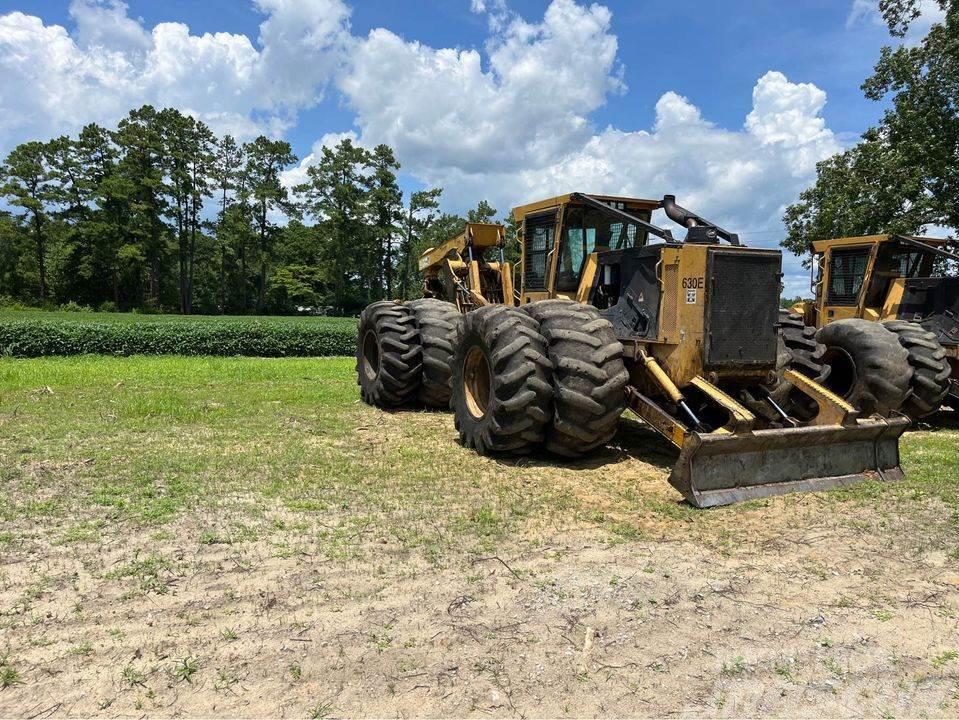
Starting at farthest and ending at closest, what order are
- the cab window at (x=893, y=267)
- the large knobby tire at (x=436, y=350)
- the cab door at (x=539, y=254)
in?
1. the cab window at (x=893, y=267)
2. the large knobby tire at (x=436, y=350)
3. the cab door at (x=539, y=254)

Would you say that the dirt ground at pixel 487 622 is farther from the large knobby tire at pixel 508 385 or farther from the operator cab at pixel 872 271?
the operator cab at pixel 872 271

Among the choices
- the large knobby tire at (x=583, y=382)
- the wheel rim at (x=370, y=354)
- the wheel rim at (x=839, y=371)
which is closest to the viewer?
the large knobby tire at (x=583, y=382)

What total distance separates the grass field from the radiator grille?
1.36 metres

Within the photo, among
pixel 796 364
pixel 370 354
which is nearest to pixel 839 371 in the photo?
pixel 796 364

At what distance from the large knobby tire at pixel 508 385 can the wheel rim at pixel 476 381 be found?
0.9 inches

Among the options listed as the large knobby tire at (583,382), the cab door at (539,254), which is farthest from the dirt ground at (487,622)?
the cab door at (539,254)

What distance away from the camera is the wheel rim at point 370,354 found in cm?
1084

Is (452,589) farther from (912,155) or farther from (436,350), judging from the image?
(912,155)

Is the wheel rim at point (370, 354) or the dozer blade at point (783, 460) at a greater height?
the wheel rim at point (370, 354)

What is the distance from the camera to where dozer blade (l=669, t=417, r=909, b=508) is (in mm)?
5363

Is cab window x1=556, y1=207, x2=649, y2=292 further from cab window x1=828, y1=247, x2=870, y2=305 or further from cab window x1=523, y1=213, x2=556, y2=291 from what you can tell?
cab window x1=828, y1=247, x2=870, y2=305

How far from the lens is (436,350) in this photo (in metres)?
9.55

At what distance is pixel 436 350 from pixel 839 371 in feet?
18.3

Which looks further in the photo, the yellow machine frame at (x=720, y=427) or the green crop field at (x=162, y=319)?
the green crop field at (x=162, y=319)
